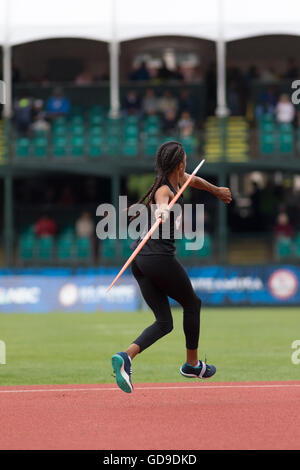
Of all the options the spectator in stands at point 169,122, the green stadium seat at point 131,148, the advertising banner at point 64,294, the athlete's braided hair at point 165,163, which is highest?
the spectator in stands at point 169,122

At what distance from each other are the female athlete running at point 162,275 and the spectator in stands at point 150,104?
20090mm

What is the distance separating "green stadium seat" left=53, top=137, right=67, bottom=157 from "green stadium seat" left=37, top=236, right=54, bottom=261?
8.73 ft

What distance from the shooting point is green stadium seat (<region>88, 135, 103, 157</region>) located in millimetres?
28812

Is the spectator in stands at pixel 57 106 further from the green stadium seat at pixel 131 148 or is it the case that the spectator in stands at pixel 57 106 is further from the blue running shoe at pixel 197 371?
the blue running shoe at pixel 197 371

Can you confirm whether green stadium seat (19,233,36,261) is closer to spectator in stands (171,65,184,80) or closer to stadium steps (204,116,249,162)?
stadium steps (204,116,249,162)

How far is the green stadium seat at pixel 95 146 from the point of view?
28.8m

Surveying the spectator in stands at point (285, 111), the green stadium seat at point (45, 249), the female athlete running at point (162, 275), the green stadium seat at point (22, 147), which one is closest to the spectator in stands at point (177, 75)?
the spectator in stands at point (285, 111)

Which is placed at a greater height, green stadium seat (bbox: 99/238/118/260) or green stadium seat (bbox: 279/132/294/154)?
green stadium seat (bbox: 279/132/294/154)

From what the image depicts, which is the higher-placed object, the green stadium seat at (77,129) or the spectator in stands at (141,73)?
the spectator in stands at (141,73)

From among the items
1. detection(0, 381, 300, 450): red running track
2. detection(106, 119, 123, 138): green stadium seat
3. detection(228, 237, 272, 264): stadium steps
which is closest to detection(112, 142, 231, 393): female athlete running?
detection(0, 381, 300, 450): red running track

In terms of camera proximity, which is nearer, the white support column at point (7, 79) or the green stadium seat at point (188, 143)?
the green stadium seat at point (188, 143)

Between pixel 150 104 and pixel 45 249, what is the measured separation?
5280 millimetres
